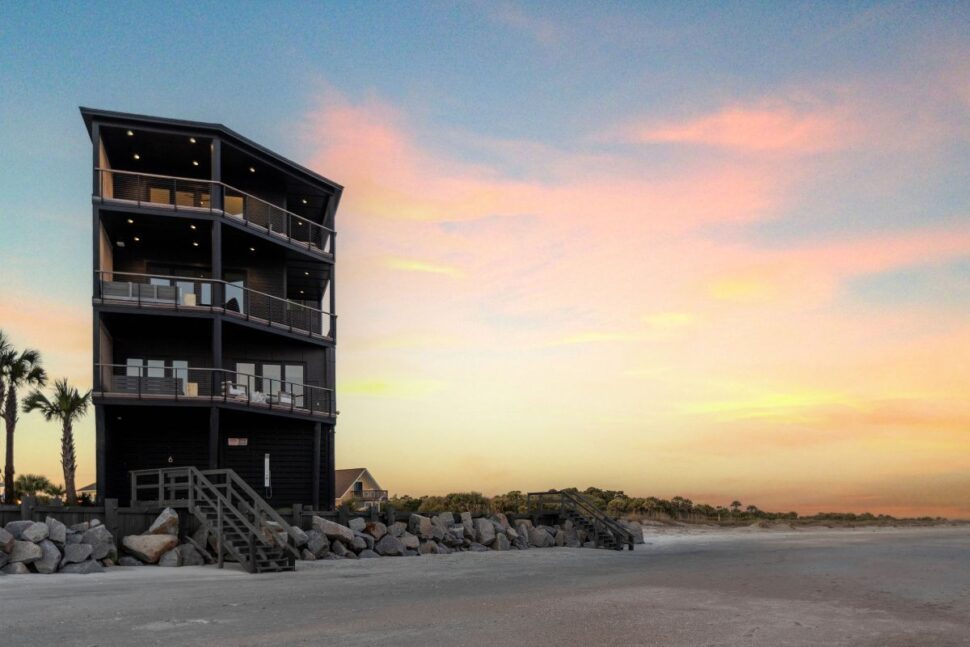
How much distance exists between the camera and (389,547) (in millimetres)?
28547

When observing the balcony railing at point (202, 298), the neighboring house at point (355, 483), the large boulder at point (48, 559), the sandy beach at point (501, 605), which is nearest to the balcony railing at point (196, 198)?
the balcony railing at point (202, 298)

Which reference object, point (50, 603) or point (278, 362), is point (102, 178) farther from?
point (50, 603)

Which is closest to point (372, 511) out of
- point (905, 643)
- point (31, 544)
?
point (31, 544)

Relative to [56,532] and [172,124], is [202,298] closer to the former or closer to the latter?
[172,124]

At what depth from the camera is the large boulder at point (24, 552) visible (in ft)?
64.6

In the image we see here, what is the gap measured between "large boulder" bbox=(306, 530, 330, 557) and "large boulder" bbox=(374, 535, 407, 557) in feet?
8.37

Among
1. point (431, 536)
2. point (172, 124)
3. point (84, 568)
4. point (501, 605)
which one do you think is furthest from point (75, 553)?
point (172, 124)

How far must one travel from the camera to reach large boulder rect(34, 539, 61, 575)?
20.0m

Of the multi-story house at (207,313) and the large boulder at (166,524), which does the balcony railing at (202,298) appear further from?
the large boulder at (166,524)

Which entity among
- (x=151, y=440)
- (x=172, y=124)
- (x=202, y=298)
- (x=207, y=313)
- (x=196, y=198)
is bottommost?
(x=151, y=440)

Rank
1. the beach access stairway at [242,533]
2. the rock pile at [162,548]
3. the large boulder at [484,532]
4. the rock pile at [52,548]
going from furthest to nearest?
1. the large boulder at [484,532]
2. the rock pile at [162,548]
3. the beach access stairway at [242,533]
4. the rock pile at [52,548]

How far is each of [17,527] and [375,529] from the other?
37.1 ft

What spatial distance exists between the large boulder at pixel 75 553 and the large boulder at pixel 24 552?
0.72 m

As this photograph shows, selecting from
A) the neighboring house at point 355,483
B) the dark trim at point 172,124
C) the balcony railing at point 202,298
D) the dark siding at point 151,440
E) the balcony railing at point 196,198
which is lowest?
the neighboring house at point 355,483
